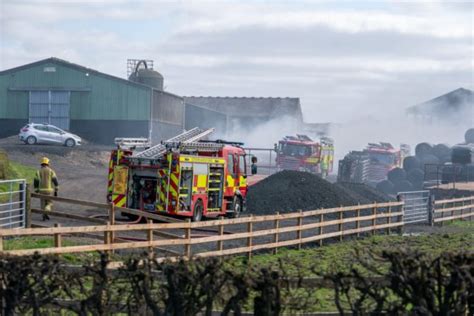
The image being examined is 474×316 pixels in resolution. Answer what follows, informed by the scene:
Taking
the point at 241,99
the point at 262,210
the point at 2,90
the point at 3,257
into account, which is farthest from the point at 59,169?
the point at 241,99

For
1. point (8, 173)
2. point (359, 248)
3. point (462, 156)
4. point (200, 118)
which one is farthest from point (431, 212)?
point (200, 118)

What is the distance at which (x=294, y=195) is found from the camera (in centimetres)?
3581

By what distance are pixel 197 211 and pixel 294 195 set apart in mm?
9000

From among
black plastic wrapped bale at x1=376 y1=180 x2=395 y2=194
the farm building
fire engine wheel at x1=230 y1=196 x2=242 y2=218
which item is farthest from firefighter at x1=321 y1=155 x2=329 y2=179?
fire engine wheel at x1=230 y1=196 x2=242 y2=218

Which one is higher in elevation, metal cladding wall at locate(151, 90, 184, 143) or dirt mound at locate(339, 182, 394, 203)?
metal cladding wall at locate(151, 90, 184, 143)

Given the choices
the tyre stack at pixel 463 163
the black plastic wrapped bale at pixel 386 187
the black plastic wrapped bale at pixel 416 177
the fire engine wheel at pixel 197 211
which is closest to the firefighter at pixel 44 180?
the fire engine wheel at pixel 197 211

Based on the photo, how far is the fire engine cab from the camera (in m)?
26.3

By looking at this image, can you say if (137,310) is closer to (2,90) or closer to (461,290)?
(461,290)

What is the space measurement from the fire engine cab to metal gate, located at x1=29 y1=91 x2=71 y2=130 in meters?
31.0

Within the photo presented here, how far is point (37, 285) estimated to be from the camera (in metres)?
9.07

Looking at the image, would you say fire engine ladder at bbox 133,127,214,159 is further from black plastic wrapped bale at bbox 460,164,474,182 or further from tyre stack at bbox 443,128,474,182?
black plastic wrapped bale at bbox 460,164,474,182

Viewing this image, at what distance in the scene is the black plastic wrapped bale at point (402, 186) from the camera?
5373cm

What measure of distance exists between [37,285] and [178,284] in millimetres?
1465

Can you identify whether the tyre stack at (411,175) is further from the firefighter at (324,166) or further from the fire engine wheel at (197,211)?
the fire engine wheel at (197,211)
